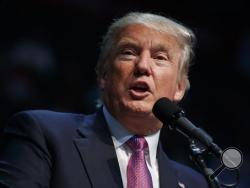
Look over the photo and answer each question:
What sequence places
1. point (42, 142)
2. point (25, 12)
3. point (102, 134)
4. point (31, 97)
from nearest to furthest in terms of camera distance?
point (42, 142) → point (102, 134) → point (31, 97) → point (25, 12)

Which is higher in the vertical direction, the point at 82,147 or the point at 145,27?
the point at 145,27

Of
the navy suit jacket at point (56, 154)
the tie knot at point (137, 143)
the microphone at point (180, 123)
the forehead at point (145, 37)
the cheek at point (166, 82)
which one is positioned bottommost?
the tie knot at point (137, 143)

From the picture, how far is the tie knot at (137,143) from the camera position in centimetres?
268

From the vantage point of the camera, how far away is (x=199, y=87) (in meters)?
5.10

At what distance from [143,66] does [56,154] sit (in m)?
0.54

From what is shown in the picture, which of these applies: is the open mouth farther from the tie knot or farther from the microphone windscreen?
the microphone windscreen

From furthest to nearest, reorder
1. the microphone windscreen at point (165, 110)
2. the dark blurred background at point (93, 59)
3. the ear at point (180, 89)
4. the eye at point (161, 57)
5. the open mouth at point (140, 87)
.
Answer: the dark blurred background at point (93, 59) < the ear at point (180, 89) < the eye at point (161, 57) < the open mouth at point (140, 87) < the microphone windscreen at point (165, 110)

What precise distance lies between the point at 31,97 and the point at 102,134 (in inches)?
67.8

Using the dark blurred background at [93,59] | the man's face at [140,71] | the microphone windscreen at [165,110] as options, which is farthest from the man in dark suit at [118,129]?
the dark blurred background at [93,59]

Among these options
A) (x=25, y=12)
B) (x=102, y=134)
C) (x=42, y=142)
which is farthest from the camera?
(x=25, y=12)

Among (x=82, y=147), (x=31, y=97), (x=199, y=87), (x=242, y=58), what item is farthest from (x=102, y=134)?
(x=242, y=58)

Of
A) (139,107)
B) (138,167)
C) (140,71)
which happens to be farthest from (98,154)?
(140,71)

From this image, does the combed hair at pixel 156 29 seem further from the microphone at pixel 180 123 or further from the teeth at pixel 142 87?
the microphone at pixel 180 123

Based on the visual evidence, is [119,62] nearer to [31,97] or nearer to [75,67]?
[31,97]
